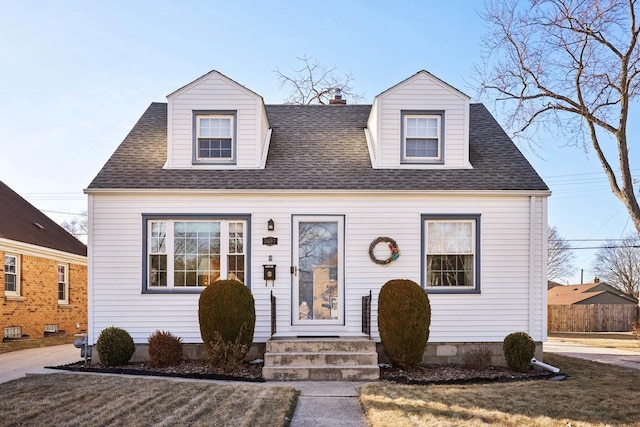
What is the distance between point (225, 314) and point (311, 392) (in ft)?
7.22

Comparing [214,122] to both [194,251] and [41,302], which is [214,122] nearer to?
[194,251]

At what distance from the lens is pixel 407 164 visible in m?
10.8

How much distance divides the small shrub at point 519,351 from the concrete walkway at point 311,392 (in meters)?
3.08

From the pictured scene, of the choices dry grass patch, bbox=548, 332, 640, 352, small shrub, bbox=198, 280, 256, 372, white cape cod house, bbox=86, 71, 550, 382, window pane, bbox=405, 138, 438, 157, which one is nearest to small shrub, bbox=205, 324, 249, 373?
small shrub, bbox=198, 280, 256, 372

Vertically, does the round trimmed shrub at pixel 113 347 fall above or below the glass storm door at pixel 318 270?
below

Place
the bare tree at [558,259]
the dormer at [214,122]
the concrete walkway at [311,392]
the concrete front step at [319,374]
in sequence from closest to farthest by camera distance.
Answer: the concrete walkway at [311,392] < the concrete front step at [319,374] < the dormer at [214,122] < the bare tree at [558,259]

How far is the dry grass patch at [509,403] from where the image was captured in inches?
219

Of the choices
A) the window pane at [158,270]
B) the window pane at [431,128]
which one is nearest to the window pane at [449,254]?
the window pane at [431,128]

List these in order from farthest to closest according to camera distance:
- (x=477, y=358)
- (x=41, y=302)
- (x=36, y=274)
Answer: (x=41, y=302)
(x=36, y=274)
(x=477, y=358)

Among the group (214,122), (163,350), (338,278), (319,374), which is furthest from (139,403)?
(214,122)

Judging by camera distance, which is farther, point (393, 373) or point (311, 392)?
point (393, 373)

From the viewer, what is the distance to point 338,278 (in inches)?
403

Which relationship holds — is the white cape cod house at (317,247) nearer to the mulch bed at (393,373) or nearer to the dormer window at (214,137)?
the dormer window at (214,137)

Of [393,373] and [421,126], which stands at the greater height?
[421,126]
